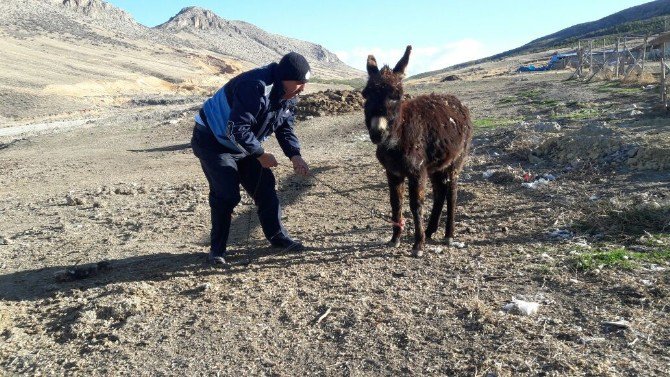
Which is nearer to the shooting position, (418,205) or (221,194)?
(221,194)

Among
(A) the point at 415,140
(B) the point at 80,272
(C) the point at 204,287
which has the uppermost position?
(A) the point at 415,140

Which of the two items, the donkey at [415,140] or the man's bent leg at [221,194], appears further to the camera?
the man's bent leg at [221,194]

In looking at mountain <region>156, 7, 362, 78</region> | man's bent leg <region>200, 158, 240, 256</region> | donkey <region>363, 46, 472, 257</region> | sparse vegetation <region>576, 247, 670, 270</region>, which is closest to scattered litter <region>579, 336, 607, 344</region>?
sparse vegetation <region>576, 247, 670, 270</region>

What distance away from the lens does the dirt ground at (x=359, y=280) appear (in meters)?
3.74

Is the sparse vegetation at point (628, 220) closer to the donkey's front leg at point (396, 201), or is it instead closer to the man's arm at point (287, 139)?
the donkey's front leg at point (396, 201)

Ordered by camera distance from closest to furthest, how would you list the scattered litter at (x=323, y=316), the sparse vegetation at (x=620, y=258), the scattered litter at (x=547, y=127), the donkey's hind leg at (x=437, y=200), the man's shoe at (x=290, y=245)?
the scattered litter at (x=323, y=316) → the sparse vegetation at (x=620, y=258) → the man's shoe at (x=290, y=245) → the donkey's hind leg at (x=437, y=200) → the scattered litter at (x=547, y=127)

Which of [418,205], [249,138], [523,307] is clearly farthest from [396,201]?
[523,307]

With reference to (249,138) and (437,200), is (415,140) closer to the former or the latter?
(437,200)

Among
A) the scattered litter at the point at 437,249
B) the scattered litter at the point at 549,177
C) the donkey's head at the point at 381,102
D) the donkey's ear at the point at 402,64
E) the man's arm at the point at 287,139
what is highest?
the donkey's ear at the point at 402,64

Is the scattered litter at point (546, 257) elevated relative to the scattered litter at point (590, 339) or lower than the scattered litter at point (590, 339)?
elevated

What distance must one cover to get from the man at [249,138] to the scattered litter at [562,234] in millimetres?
2845

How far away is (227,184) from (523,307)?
10.2ft

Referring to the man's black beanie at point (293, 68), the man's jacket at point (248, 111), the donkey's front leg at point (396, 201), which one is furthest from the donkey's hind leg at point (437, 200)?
the man's black beanie at point (293, 68)

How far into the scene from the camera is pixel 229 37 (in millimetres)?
139125
